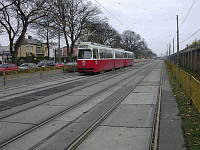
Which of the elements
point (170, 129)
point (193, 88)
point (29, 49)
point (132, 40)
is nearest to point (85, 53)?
point (193, 88)

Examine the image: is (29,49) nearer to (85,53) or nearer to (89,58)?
(85,53)

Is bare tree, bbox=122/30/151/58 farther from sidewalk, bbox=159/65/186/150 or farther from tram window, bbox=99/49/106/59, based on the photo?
sidewalk, bbox=159/65/186/150

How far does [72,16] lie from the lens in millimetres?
42156

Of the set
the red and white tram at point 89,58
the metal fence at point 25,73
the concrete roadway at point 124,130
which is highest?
the red and white tram at point 89,58

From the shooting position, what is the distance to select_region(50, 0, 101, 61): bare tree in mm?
39562

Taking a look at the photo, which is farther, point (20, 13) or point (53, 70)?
point (20, 13)

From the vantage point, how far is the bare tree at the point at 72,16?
3956cm

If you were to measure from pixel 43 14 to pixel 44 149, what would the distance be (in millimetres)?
29298

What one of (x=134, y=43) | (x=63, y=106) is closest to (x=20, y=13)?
(x=63, y=106)

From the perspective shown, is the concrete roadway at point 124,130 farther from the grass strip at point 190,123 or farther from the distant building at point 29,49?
the distant building at point 29,49

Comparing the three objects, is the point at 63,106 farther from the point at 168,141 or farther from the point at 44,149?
the point at 168,141

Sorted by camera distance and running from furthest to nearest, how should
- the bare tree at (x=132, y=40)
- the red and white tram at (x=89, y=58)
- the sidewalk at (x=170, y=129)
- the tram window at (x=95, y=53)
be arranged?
1. the bare tree at (x=132, y=40)
2. the tram window at (x=95, y=53)
3. the red and white tram at (x=89, y=58)
4. the sidewalk at (x=170, y=129)

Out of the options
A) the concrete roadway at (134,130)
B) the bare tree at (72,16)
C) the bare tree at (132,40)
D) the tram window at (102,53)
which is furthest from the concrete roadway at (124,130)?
the bare tree at (132,40)

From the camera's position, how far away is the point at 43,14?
32.0 m
